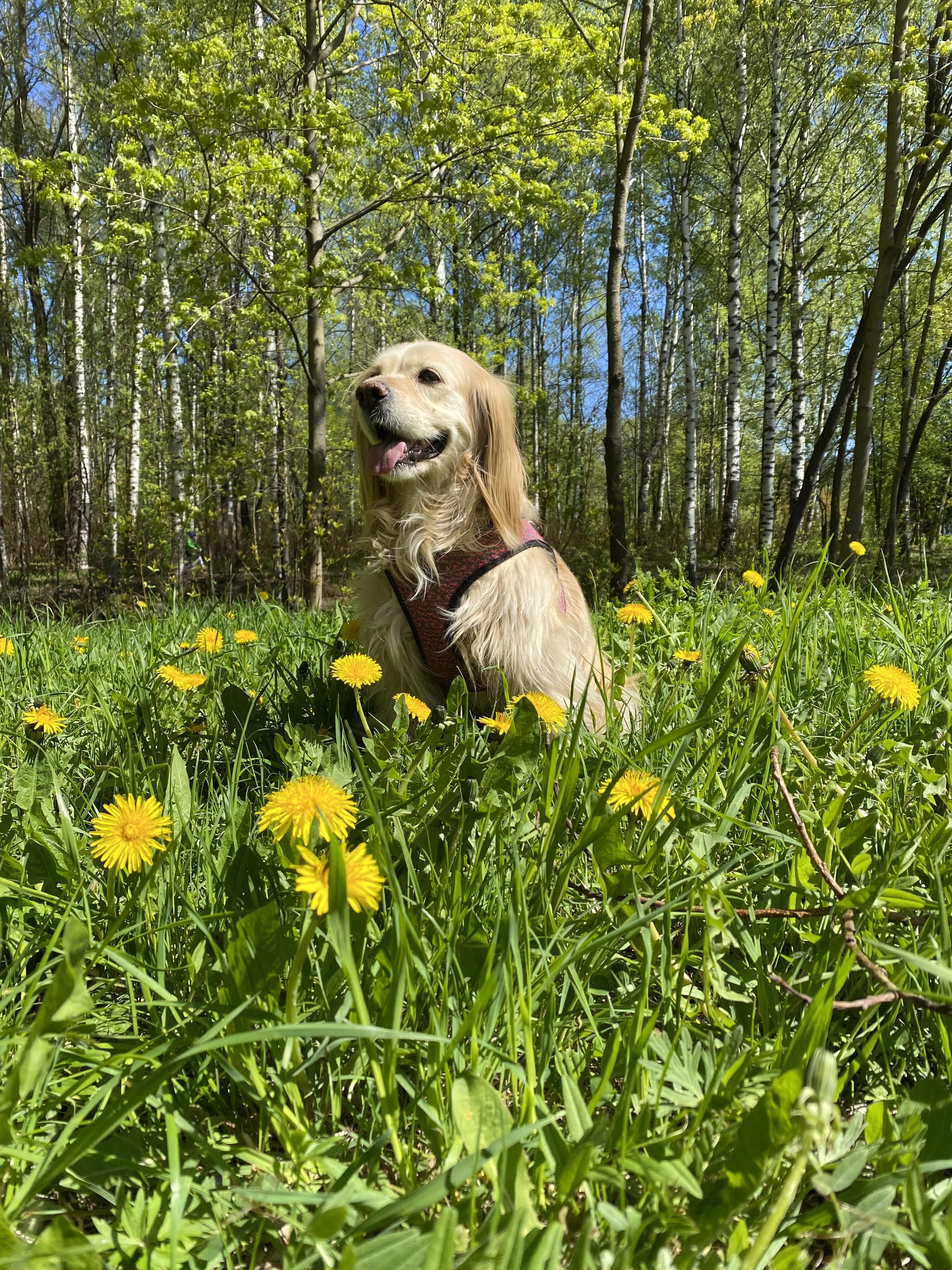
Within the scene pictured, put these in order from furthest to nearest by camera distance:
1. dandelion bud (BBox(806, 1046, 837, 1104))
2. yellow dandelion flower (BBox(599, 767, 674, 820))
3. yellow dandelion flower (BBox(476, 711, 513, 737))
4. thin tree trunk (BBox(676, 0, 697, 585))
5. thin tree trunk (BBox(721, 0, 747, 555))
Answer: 1. thin tree trunk (BBox(676, 0, 697, 585))
2. thin tree trunk (BBox(721, 0, 747, 555))
3. yellow dandelion flower (BBox(476, 711, 513, 737))
4. yellow dandelion flower (BBox(599, 767, 674, 820))
5. dandelion bud (BBox(806, 1046, 837, 1104))

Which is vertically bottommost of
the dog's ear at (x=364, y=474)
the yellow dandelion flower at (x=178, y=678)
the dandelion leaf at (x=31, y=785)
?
the dandelion leaf at (x=31, y=785)

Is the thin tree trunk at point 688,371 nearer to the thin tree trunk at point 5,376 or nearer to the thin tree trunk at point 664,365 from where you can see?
the thin tree trunk at point 664,365

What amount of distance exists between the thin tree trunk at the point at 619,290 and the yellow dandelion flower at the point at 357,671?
524 cm

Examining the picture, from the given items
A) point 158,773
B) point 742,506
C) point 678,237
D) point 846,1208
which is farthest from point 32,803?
point 742,506

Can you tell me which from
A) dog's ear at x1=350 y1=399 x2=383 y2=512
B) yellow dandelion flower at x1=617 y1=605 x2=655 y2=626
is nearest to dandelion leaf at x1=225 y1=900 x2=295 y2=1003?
yellow dandelion flower at x1=617 y1=605 x2=655 y2=626

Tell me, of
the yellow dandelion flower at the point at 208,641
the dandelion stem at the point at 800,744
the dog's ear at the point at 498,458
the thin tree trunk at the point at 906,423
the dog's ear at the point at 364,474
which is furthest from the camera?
the thin tree trunk at the point at 906,423

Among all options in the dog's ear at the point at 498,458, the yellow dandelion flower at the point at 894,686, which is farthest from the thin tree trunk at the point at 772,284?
the yellow dandelion flower at the point at 894,686

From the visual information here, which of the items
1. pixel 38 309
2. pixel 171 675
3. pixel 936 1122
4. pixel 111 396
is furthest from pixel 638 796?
pixel 38 309

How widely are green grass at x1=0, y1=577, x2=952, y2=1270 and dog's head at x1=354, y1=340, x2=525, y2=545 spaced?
4.71 feet

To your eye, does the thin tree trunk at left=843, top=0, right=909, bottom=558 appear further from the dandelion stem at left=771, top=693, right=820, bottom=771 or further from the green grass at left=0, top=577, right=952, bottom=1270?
the green grass at left=0, top=577, right=952, bottom=1270

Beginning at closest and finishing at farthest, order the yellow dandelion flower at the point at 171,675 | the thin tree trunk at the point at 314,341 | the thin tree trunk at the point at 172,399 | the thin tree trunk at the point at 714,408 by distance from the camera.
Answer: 1. the yellow dandelion flower at the point at 171,675
2. the thin tree trunk at the point at 314,341
3. the thin tree trunk at the point at 172,399
4. the thin tree trunk at the point at 714,408

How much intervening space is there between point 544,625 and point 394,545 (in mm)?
671

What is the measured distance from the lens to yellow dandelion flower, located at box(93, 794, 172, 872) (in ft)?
2.73

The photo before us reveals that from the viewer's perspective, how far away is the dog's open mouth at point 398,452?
8.52ft
